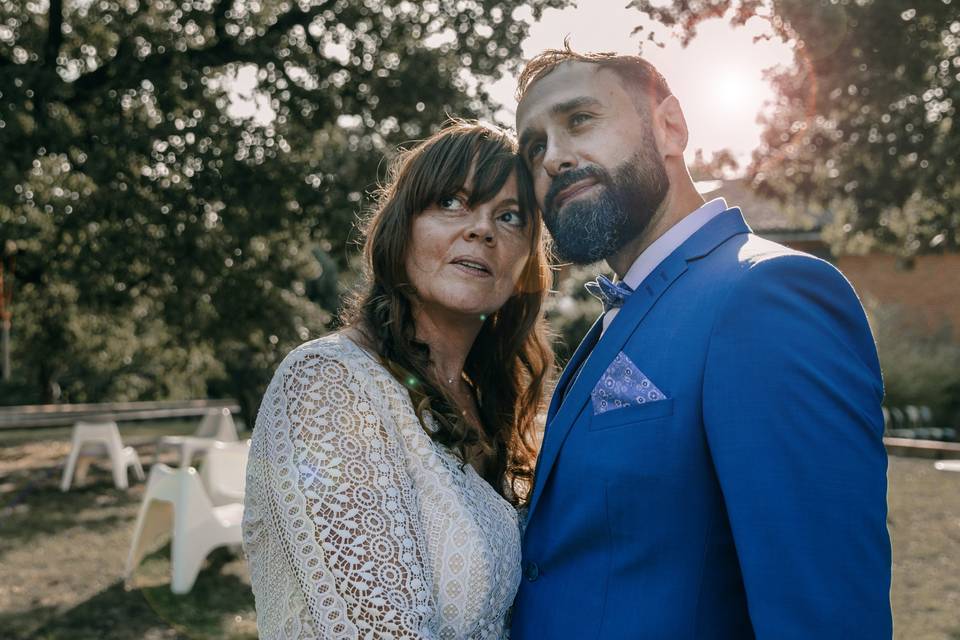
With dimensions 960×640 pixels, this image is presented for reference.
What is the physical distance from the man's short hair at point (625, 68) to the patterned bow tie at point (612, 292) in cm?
51

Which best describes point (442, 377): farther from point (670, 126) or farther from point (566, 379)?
point (670, 126)

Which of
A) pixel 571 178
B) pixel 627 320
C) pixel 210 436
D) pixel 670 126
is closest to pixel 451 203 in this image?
pixel 571 178

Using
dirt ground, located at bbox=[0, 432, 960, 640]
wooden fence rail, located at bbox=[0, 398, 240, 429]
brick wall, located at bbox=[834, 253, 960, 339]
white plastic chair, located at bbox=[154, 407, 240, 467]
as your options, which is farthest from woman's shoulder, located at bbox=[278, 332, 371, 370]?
brick wall, located at bbox=[834, 253, 960, 339]

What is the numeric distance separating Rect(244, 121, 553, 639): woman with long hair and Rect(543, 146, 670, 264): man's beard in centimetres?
39

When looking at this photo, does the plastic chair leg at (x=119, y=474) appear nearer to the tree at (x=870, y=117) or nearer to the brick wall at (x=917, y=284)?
the tree at (x=870, y=117)

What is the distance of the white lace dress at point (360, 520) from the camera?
6.38 ft

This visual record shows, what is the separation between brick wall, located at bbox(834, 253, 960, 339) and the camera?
98.6 ft

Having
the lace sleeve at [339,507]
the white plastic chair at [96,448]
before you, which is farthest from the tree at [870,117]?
the white plastic chair at [96,448]

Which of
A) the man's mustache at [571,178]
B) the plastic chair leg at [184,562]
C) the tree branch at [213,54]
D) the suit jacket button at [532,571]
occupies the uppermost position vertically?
the tree branch at [213,54]

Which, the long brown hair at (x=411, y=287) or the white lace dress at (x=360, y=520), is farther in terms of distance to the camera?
the long brown hair at (x=411, y=287)

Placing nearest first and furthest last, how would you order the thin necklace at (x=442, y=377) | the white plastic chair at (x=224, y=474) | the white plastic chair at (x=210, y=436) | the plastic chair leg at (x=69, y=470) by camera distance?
the thin necklace at (x=442, y=377), the white plastic chair at (x=224, y=474), the plastic chair leg at (x=69, y=470), the white plastic chair at (x=210, y=436)

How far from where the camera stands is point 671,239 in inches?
Result: 88.9

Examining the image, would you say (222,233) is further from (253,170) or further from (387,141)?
(387,141)

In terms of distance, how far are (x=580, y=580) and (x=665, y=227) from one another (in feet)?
3.14
